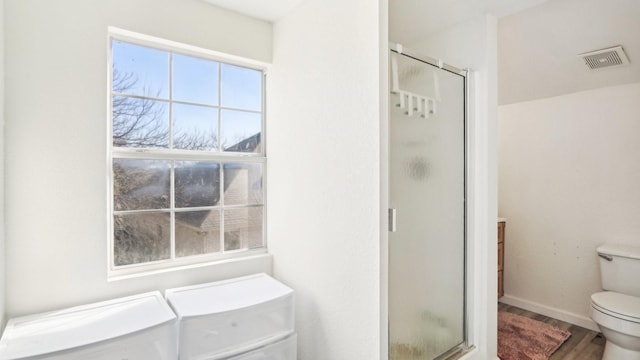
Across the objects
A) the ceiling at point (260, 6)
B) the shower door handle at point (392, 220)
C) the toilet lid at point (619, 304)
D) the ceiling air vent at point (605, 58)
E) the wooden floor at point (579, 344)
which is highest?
the ceiling at point (260, 6)

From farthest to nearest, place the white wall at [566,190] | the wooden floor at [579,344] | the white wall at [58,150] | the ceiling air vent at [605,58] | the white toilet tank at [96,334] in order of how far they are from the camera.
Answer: the white wall at [566,190], the wooden floor at [579,344], the ceiling air vent at [605,58], the white wall at [58,150], the white toilet tank at [96,334]

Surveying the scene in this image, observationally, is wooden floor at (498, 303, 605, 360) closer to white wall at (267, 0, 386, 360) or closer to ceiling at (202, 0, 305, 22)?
white wall at (267, 0, 386, 360)

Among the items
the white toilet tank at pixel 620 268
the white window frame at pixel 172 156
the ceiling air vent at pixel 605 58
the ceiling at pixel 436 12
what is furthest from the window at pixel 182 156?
the white toilet tank at pixel 620 268

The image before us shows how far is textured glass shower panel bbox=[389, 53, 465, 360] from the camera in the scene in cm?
155

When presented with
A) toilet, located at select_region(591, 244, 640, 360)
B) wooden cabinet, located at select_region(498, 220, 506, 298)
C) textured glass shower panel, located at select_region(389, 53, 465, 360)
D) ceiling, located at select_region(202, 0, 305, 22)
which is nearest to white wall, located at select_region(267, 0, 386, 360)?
ceiling, located at select_region(202, 0, 305, 22)

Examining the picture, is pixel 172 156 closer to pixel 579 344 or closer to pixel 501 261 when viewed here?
pixel 501 261

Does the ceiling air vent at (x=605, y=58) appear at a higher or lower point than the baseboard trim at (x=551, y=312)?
higher

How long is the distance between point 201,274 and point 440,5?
2032 mm

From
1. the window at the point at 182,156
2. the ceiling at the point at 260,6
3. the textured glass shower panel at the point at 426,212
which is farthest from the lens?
the ceiling at the point at 260,6

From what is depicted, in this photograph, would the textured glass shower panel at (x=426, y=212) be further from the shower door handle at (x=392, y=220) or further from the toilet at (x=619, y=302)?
the toilet at (x=619, y=302)

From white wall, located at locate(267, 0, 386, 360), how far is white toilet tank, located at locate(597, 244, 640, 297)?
211cm

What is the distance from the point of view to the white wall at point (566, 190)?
7.94 feet

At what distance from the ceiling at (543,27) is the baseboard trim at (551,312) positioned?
187 cm

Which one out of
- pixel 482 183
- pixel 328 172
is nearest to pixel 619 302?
pixel 482 183
